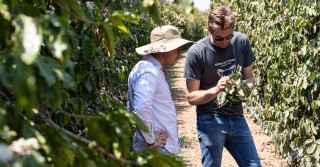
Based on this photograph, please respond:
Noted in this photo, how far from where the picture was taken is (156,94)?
2545mm

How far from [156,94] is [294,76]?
247 centimetres

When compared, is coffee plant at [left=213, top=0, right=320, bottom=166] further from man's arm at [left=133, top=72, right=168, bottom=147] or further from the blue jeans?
man's arm at [left=133, top=72, right=168, bottom=147]

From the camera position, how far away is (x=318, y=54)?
3771mm

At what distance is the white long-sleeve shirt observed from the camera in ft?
7.84

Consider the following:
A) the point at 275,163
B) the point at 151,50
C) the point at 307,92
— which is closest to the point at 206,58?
the point at 151,50

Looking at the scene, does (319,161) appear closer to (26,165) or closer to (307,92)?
(307,92)

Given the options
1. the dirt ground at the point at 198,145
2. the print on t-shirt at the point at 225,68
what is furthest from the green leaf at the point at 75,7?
the dirt ground at the point at 198,145

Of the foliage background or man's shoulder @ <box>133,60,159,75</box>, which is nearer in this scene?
the foliage background

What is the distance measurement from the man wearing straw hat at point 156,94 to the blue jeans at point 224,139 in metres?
0.37

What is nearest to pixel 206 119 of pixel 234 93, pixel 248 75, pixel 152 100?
pixel 234 93

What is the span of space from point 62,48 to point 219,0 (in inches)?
371

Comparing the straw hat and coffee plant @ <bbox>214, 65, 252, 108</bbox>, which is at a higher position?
the straw hat

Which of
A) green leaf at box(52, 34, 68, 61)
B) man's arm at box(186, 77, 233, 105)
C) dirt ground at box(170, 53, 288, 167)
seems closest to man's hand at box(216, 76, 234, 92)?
man's arm at box(186, 77, 233, 105)

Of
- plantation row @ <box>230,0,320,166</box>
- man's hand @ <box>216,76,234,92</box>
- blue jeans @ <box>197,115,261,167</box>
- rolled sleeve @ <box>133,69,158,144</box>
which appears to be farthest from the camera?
plantation row @ <box>230,0,320,166</box>
